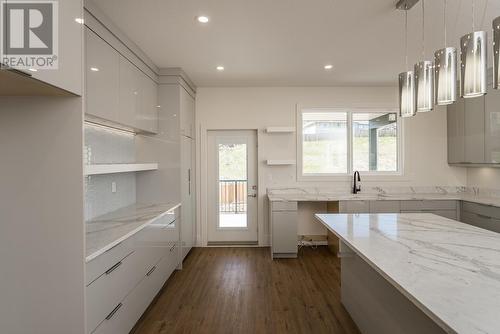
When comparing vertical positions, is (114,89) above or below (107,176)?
above

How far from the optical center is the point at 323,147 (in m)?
4.76

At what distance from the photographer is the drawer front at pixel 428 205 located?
4082 mm

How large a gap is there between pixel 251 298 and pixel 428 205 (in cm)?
304

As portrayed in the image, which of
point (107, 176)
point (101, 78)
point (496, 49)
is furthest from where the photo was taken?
point (107, 176)

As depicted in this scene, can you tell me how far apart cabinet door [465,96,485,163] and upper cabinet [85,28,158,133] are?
4515 millimetres

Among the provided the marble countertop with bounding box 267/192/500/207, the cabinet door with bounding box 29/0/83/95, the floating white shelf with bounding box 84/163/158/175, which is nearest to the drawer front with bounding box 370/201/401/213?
A: the marble countertop with bounding box 267/192/500/207

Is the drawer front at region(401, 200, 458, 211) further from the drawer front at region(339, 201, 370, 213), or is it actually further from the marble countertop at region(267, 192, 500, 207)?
the drawer front at region(339, 201, 370, 213)

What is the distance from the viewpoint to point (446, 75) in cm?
163

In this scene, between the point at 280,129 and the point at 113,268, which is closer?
the point at 113,268

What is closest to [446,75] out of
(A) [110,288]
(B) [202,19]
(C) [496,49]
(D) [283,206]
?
(C) [496,49]

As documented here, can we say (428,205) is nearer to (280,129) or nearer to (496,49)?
(280,129)

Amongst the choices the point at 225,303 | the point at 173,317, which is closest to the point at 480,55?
the point at 225,303

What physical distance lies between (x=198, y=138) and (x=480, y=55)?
384 centimetres

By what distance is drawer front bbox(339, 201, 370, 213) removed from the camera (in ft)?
13.4
